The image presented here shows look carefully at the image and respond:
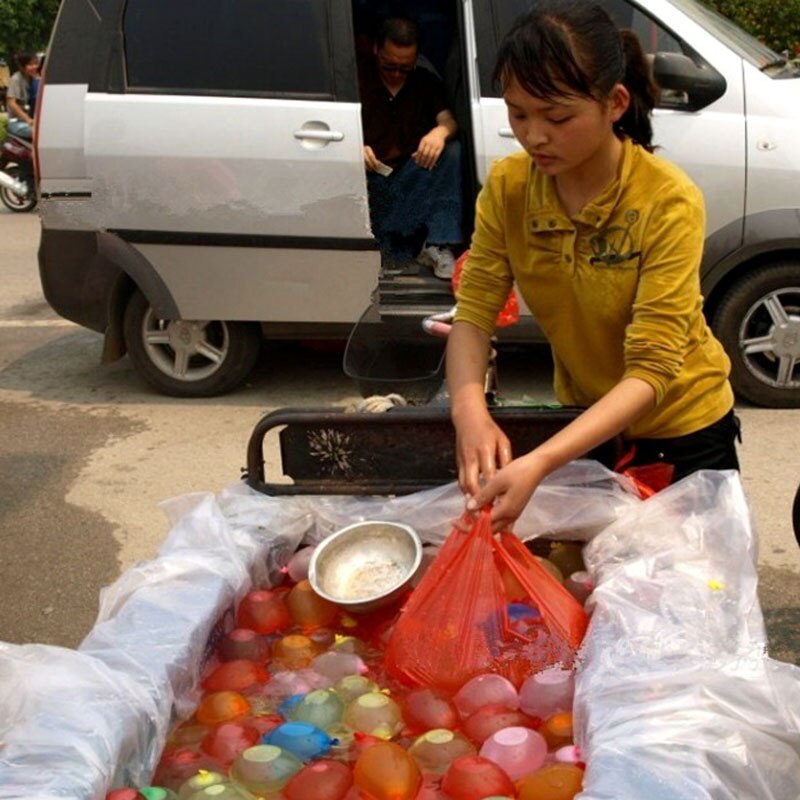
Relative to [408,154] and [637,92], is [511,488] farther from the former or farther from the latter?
[408,154]

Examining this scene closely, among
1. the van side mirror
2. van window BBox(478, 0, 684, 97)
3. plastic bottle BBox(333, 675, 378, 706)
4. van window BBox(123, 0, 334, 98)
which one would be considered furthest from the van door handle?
plastic bottle BBox(333, 675, 378, 706)

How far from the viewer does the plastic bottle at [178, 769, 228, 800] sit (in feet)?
5.93

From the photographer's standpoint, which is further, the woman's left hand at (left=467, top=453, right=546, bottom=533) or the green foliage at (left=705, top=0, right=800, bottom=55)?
the green foliage at (left=705, top=0, right=800, bottom=55)

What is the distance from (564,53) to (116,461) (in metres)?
3.79

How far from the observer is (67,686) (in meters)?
1.87

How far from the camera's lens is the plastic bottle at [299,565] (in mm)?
2488

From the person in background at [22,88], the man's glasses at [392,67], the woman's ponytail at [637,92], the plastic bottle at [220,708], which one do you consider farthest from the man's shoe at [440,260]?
the person in background at [22,88]

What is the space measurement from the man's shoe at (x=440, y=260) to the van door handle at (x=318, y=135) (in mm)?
785

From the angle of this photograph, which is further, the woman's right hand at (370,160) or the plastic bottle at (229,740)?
the woman's right hand at (370,160)

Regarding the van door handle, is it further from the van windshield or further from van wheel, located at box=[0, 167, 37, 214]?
van wheel, located at box=[0, 167, 37, 214]

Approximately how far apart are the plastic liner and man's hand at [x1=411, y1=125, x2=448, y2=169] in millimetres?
3627

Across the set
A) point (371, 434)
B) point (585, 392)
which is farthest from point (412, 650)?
point (585, 392)

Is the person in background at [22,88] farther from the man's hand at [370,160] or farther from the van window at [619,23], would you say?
the van window at [619,23]

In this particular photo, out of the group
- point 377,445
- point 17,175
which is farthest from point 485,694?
point 17,175
